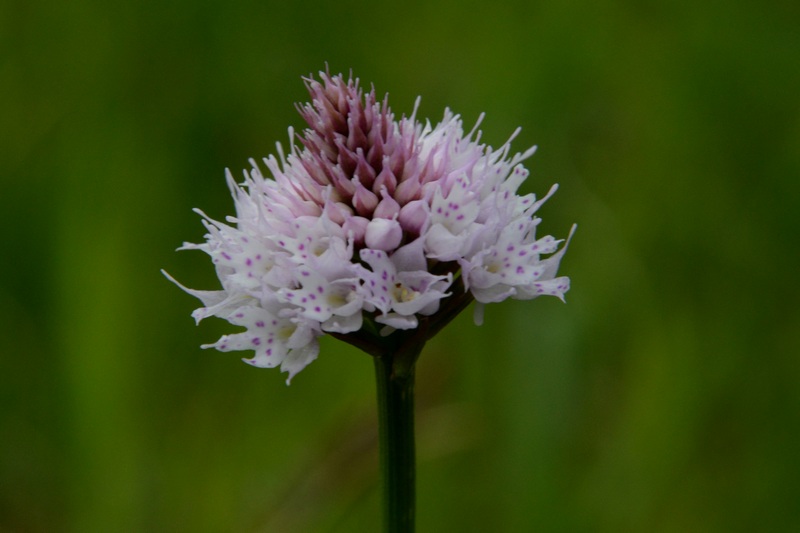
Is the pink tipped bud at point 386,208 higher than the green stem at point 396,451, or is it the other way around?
the pink tipped bud at point 386,208

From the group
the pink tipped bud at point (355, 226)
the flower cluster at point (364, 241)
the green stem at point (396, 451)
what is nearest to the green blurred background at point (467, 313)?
the green stem at point (396, 451)

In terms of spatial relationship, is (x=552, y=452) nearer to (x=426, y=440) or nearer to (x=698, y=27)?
(x=426, y=440)

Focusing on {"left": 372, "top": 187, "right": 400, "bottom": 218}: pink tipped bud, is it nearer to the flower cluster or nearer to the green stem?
the flower cluster

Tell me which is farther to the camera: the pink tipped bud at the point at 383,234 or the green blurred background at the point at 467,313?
the green blurred background at the point at 467,313

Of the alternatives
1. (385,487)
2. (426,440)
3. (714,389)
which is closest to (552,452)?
(426,440)

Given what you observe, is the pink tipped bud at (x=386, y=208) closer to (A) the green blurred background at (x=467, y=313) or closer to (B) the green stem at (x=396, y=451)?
(B) the green stem at (x=396, y=451)

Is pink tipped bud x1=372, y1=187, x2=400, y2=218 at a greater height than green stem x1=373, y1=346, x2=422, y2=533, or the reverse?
pink tipped bud x1=372, y1=187, x2=400, y2=218

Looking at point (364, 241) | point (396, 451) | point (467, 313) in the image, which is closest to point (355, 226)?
point (364, 241)

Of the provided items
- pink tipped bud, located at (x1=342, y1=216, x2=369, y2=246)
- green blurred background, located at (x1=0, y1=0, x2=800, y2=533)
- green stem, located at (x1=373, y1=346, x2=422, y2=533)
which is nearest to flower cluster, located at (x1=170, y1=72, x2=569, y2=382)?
pink tipped bud, located at (x1=342, y1=216, x2=369, y2=246)
